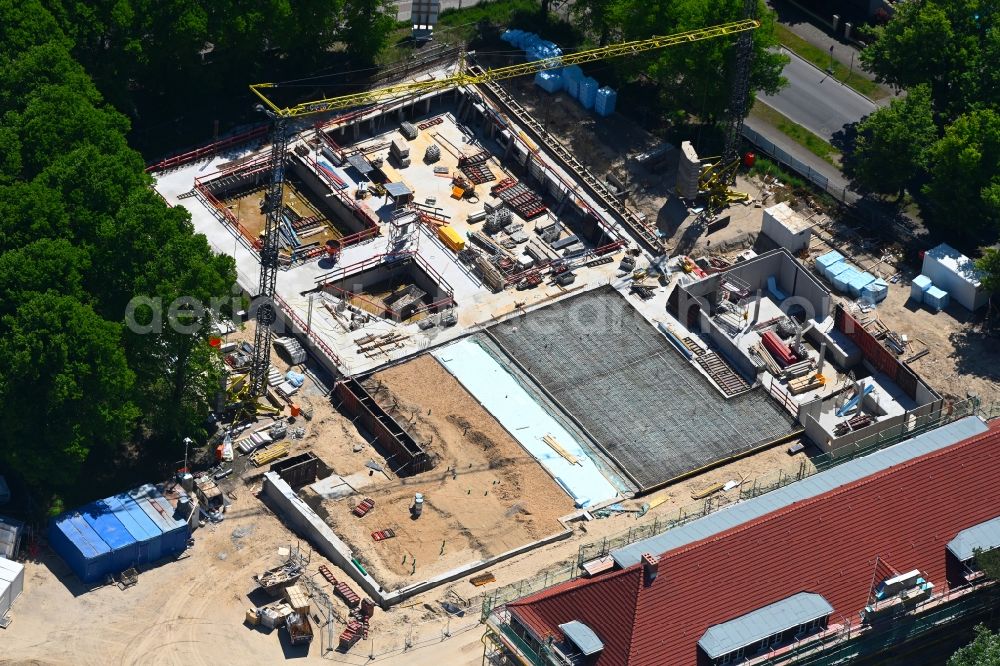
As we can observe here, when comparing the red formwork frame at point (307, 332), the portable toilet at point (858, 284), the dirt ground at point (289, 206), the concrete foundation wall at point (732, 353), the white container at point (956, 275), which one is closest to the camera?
the red formwork frame at point (307, 332)

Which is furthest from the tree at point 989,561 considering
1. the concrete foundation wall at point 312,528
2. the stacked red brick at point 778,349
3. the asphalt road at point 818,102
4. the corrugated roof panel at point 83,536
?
the asphalt road at point 818,102

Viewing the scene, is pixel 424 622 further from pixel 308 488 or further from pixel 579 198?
pixel 579 198

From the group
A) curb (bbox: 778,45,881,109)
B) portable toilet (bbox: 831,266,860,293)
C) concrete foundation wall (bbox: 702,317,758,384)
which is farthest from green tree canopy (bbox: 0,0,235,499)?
curb (bbox: 778,45,881,109)

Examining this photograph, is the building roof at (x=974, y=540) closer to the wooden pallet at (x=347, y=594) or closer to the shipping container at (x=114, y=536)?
the wooden pallet at (x=347, y=594)

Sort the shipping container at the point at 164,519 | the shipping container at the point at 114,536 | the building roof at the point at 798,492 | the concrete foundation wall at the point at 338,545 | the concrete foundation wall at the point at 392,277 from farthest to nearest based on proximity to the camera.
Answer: the concrete foundation wall at the point at 392,277 → the shipping container at the point at 164,519 → the shipping container at the point at 114,536 → the concrete foundation wall at the point at 338,545 → the building roof at the point at 798,492

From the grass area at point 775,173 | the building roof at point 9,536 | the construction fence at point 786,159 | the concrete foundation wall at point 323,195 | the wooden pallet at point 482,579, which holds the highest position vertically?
the construction fence at point 786,159

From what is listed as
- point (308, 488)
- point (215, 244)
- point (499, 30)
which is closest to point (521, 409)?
point (308, 488)

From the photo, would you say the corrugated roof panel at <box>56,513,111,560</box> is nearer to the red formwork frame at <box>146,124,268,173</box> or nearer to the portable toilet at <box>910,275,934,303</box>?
the red formwork frame at <box>146,124,268,173</box>
